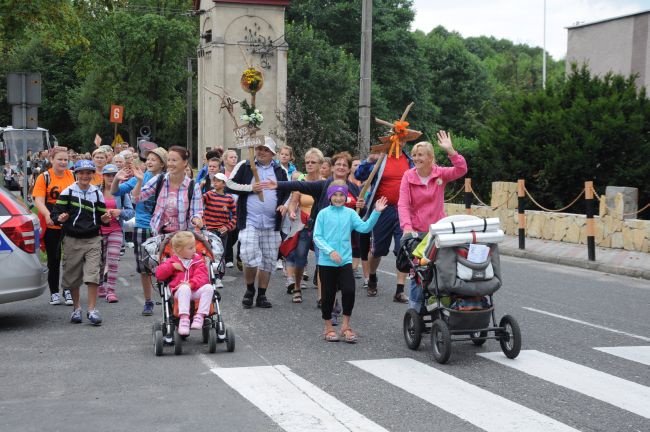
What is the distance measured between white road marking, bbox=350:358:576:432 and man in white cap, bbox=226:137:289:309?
332cm

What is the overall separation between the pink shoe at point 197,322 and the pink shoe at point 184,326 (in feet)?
0.17

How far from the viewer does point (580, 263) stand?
17.6 meters

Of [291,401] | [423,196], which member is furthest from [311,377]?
[423,196]

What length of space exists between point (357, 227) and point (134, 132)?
53.4 meters

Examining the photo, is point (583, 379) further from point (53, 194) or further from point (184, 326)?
point (53, 194)

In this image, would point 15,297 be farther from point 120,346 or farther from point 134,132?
point 134,132

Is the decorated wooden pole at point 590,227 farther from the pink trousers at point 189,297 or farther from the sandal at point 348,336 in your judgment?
the pink trousers at point 189,297

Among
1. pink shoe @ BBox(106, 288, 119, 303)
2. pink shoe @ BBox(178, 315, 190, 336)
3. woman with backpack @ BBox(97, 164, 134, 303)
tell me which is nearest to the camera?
pink shoe @ BBox(178, 315, 190, 336)

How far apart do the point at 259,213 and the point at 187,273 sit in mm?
2774

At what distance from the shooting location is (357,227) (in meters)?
9.44

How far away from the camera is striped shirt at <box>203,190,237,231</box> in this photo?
14133 millimetres

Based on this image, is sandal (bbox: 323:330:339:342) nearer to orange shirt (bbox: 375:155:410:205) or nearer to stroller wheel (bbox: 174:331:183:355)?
stroller wheel (bbox: 174:331:183:355)

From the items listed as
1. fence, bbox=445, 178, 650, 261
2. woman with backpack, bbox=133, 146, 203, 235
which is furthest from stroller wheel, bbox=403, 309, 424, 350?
fence, bbox=445, 178, 650, 261

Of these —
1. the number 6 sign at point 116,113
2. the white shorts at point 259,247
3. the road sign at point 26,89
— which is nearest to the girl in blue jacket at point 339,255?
the white shorts at point 259,247
